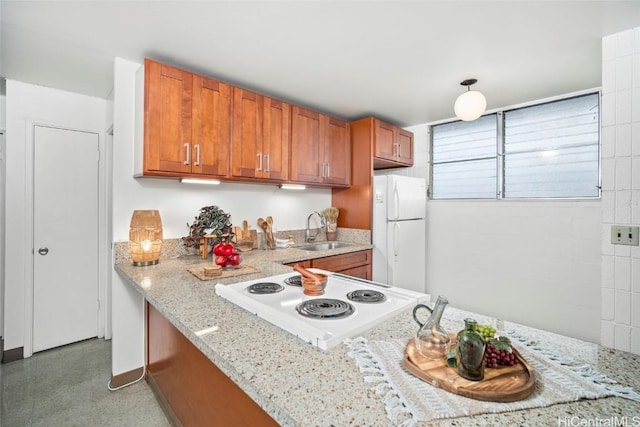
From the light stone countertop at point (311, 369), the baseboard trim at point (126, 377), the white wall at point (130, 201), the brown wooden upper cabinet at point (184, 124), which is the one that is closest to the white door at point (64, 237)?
the white wall at point (130, 201)

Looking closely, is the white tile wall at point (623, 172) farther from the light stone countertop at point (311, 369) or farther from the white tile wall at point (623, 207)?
the light stone countertop at point (311, 369)

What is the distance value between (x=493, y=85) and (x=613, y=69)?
33.3 inches

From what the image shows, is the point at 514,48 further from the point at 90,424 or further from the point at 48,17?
the point at 90,424

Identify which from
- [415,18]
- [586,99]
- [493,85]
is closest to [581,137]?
[586,99]

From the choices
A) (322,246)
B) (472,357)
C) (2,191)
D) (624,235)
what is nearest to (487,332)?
(472,357)

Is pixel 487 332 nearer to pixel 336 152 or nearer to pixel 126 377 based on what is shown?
pixel 126 377

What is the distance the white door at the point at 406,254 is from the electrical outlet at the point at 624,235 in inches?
64.4

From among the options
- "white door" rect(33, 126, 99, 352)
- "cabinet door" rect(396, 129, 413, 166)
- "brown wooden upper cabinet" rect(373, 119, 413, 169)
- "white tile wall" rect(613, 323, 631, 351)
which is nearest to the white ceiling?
"white door" rect(33, 126, 99, 352)

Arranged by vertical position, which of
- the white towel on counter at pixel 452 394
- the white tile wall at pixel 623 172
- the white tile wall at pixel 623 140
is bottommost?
the white towel on counter at pixel 452 394

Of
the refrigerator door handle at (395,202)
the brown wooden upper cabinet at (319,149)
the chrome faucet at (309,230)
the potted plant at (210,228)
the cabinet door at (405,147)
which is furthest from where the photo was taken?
the cabinet door at (405,147)

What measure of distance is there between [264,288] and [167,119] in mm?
1463

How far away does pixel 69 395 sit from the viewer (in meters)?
1.97

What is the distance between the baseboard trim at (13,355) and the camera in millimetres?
2328

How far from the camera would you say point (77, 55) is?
6.54ft
